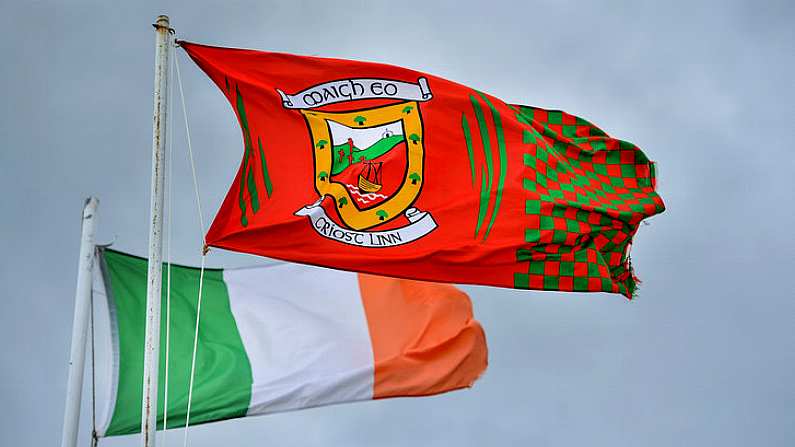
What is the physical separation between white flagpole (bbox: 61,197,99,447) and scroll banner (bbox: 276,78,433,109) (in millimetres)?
3350

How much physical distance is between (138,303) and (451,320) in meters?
6.00

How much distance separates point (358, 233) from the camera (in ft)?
64.1

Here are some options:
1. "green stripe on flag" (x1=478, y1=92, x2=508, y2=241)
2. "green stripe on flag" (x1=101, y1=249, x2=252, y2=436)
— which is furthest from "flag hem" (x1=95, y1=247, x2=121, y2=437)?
"green stripe on flag" (x1=478, y1=92, x2=508, y2=241)

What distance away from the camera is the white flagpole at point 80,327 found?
17.2 meters

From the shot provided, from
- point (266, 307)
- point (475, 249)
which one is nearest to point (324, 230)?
point (475, 249)

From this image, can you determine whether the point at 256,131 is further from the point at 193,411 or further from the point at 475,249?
the point at 193,411

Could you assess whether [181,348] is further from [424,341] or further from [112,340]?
[424,341]

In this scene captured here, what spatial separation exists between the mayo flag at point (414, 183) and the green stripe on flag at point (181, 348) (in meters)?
3.43

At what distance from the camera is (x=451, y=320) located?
2552cm

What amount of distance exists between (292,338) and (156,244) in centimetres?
715

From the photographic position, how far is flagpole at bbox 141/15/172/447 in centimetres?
1739

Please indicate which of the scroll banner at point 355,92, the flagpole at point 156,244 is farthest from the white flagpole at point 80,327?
the scroll banner at point 355,92

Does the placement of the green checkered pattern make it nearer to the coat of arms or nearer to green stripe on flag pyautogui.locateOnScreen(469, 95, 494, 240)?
green stripe on flag pyautogui.locateOnScreen(469, 95, 494, 240)

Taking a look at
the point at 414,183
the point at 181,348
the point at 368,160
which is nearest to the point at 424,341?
the point at 181,348
